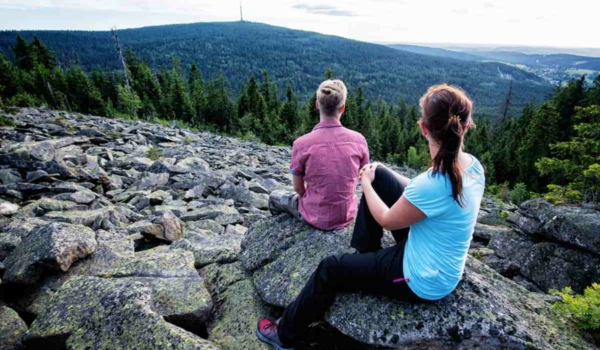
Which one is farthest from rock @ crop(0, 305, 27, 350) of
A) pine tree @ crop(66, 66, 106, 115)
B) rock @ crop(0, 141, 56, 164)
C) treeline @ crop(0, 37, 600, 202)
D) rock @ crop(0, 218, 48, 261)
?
pine tree @ crop(66, 66, 106, 115)

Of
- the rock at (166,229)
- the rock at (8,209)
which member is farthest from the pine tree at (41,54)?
the rock at (166,229)

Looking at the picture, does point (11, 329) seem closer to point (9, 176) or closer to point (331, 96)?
point (331, 96)

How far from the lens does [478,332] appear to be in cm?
321

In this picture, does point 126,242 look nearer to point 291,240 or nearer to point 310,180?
point 291,240

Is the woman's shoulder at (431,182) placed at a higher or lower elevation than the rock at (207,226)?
higher

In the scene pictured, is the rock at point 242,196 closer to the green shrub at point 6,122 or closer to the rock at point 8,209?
the rock at point 8,209

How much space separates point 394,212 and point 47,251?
16.3ft

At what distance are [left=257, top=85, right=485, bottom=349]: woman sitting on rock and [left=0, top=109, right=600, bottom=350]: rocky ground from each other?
30 cm

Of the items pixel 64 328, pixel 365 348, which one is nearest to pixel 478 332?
pixel 365 348

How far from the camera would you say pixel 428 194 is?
2797 millimetres

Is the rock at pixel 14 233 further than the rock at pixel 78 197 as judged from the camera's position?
No

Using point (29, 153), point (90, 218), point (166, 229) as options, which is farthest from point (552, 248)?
point (29, 153)

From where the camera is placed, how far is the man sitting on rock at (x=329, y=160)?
4.48 m

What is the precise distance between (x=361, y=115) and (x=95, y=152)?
53.5 metres
